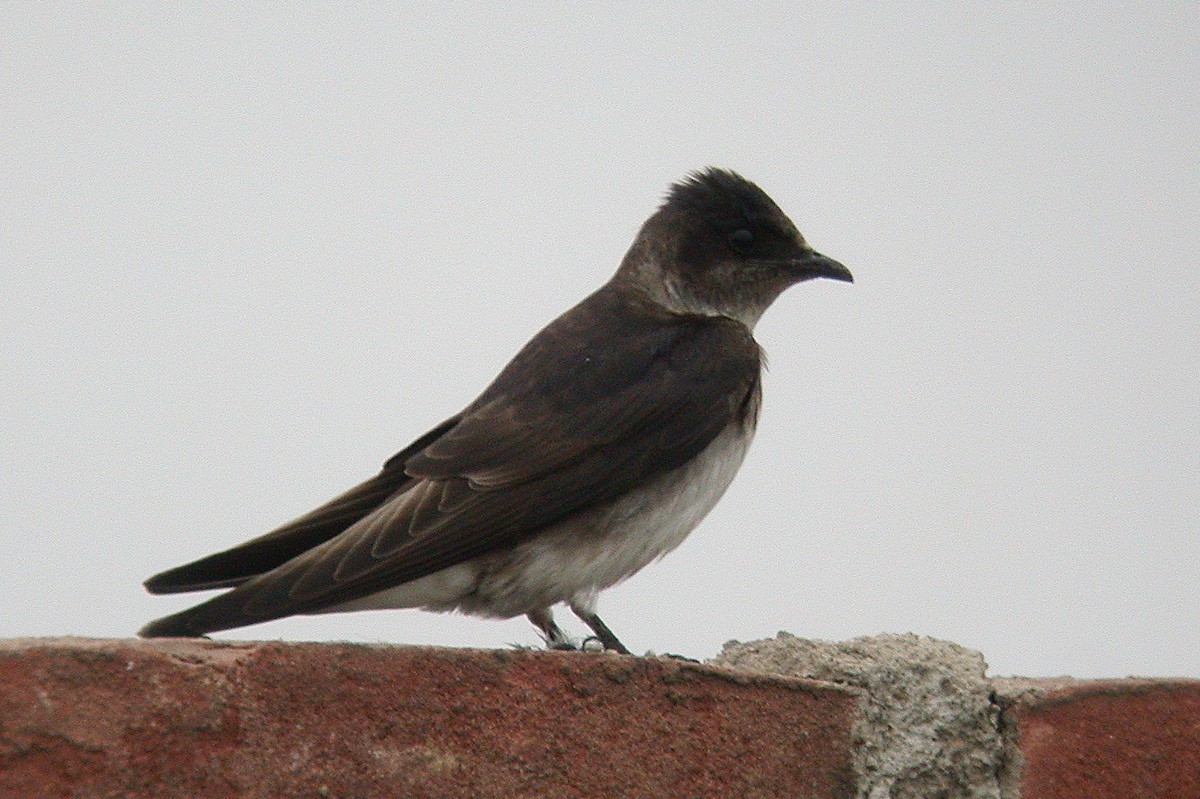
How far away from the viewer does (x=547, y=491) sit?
3078 mm

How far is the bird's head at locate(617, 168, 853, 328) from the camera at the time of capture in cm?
418

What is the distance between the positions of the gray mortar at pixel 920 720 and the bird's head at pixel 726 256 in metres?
2.18

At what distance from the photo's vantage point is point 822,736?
1887 mm

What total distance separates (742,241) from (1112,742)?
2.48m

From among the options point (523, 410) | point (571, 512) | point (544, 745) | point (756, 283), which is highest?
point (756, 283)

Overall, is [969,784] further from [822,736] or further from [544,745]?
[544,745]

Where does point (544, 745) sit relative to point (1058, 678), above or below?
below

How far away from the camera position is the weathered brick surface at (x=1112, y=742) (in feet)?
6.01

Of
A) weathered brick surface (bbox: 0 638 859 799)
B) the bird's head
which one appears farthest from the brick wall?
the bird's head

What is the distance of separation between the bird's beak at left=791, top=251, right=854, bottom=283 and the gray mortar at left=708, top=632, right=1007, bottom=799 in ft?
7.18

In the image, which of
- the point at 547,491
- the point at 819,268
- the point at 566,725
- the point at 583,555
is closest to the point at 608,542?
the point at 583,555

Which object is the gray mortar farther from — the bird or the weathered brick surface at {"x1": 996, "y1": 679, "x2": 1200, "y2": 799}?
the bird

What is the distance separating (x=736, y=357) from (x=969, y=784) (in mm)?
1677

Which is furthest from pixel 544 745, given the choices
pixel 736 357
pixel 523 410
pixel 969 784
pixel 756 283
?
pixel 756 283
